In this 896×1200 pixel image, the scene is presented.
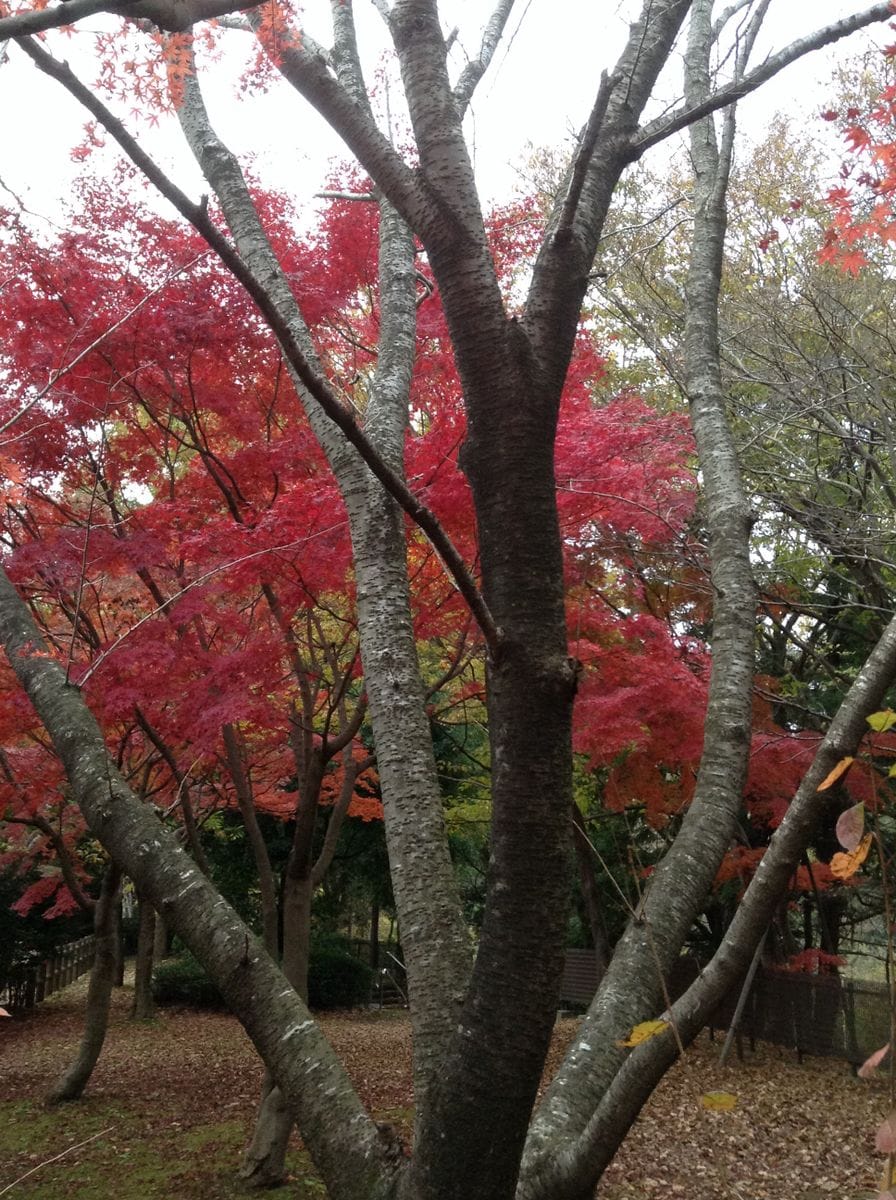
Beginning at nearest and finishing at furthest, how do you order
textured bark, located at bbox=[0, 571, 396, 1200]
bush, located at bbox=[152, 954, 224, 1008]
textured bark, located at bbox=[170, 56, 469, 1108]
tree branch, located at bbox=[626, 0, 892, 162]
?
textured bark, located at bbox=[0, 571, 396, 1200]
tree branch, located at bbox=[626, 0, 892, 162]
textured bark, located at bbox=[170, 56, 469, 1108]
bush, located at bbox=[152, 954, 224, 1008]

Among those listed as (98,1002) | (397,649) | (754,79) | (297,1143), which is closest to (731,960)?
(397,649)

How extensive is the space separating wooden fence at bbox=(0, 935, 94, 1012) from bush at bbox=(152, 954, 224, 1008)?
1.68 meters

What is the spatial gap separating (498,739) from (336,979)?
1617 centimetres

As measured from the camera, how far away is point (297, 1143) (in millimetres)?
7023

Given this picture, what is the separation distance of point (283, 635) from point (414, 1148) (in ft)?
15.0

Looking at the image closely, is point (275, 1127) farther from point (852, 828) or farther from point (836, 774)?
point (852, 828)

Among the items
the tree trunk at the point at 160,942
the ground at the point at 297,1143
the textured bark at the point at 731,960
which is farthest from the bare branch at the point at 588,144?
the tree trunk at the point at 160,942

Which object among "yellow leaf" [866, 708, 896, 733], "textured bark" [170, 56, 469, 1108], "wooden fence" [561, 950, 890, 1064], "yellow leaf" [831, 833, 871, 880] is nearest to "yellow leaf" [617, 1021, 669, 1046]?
"yellow leaf" [831, 833, 871, 880]

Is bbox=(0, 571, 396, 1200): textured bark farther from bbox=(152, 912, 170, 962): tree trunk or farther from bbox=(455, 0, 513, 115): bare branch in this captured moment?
bbox=(152, 912, 170, 962): tree trunk

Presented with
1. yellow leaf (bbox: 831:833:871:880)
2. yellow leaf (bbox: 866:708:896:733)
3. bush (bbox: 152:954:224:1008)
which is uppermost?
yellow leaf (bbox: 866:708:896:733)

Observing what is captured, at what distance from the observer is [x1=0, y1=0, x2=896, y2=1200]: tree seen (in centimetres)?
181

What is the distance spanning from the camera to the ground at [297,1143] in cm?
619

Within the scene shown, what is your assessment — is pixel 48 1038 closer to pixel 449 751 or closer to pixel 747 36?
pixel 449 751

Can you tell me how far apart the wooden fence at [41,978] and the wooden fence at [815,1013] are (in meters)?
8.48
